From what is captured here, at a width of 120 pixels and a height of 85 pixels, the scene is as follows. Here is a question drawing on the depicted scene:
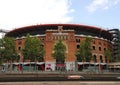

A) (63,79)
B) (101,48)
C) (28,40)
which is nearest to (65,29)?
(101,48)

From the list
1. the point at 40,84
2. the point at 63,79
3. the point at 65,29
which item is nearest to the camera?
the point at 40,84

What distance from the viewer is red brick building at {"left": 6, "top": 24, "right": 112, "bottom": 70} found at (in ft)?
343

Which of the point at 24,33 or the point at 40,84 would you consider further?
the point at 24,33

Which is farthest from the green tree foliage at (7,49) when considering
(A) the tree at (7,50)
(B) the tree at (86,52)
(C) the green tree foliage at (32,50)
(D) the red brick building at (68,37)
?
(B) the tree at (86,52)

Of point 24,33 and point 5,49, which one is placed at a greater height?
point 24,33

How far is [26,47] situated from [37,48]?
Result: 3.90m

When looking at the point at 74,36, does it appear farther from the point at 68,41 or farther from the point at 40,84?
the point at 40,84

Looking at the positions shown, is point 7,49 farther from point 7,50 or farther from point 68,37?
point 68,37

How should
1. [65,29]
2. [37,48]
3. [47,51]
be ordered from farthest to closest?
[65,29]
[47,51]
[37,48]

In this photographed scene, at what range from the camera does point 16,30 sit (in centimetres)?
11775

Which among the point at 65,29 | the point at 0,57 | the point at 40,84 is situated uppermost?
the point at 65,29

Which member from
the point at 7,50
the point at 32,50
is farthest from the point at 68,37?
the point at 7,50

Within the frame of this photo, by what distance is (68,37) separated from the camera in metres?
106

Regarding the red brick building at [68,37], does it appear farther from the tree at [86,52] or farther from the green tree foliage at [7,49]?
the green tree foliage at [7,49]
